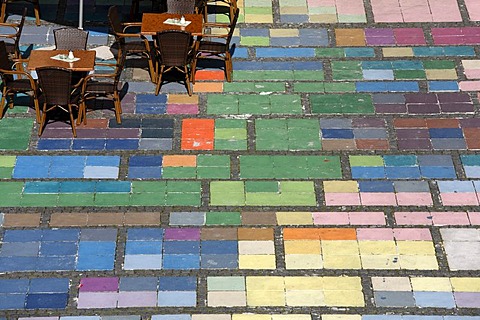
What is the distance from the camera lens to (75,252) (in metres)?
14.4

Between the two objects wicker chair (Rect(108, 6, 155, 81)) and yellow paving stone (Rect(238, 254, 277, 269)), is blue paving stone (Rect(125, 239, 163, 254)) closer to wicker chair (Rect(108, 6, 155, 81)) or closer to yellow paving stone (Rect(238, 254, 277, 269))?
yellow paving stone (Rect(238, 254, 277, 269))

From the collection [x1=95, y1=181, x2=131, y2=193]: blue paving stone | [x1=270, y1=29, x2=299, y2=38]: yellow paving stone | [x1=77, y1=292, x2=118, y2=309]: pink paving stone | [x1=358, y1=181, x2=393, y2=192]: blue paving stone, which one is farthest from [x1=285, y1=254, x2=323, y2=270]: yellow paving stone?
[x1=270, y1=29, x2=299, y2=38]: yellow paving stone

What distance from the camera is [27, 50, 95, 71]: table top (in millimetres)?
16078

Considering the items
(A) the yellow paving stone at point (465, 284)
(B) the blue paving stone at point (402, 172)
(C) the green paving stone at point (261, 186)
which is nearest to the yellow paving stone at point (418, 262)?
(A) the yellow paving stone at point (465, 284)

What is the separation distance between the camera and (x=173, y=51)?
1648cm

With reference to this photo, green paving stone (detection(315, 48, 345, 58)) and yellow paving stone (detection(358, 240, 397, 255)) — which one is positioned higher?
green paving stone (detection(315, 48, 345, 58))

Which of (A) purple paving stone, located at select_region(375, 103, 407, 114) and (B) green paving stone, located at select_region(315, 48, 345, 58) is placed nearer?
(A) purple paving stone, located at select_region(375, 103, 407, 114)

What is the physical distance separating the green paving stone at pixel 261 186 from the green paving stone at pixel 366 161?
108cm

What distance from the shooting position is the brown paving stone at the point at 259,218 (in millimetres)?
14812

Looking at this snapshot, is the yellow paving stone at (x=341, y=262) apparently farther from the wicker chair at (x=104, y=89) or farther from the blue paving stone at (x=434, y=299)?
the wicker chair at (x=104, y=89)

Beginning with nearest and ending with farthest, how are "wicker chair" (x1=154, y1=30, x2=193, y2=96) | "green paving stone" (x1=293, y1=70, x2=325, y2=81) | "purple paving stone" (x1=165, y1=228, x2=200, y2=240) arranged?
"purple paving stone" (x1=165, y1=228, x2=200, y2=240) < "wicker chair" (x1=154, y1=30, x2=193, y2=96) < "green paving stone" (x1=293, y1=70, x2=325, y2=81)

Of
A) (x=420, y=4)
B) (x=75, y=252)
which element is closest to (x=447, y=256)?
(x=75, y=252)

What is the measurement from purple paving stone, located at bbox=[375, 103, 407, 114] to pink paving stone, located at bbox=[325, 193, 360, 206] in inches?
71.5

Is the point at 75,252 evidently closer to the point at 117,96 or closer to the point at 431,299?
the point at 117,96
